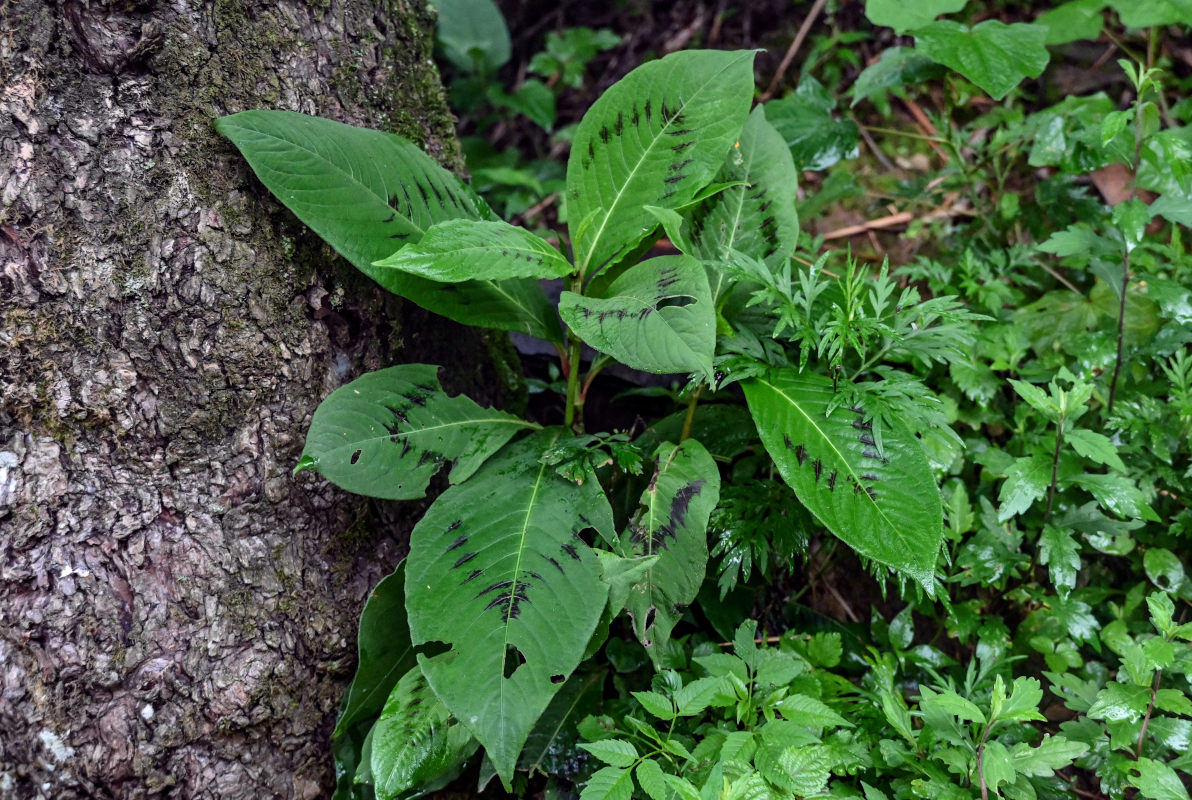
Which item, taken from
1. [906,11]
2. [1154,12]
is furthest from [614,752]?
[1154,12]

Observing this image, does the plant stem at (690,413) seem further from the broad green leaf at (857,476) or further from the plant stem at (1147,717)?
the plant stem at (1147,717)

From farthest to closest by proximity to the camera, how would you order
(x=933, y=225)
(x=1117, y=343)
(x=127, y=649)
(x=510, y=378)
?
(x=933, y=225), (x=510, y=378), (x=1117, y=343), (x=127, y=649)

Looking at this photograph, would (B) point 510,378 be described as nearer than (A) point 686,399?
No

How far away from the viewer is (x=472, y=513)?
1676 mm

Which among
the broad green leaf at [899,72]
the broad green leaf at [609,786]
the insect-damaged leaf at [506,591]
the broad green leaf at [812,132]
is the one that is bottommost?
the broad green leaf at [609,786]

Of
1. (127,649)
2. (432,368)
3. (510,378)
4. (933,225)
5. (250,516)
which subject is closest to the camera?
Result: (127,649)

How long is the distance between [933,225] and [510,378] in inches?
61.9

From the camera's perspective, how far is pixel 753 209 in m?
1.92

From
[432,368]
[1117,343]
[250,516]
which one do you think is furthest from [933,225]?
[250,516]

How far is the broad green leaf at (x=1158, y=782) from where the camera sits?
134cm

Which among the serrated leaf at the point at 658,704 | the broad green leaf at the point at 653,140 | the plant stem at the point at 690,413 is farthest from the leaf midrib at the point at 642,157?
the serrated leaf at the point at 658,704

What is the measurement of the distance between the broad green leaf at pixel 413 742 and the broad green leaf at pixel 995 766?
0.97 meters

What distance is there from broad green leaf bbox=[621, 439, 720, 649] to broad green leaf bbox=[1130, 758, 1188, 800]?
0.84m

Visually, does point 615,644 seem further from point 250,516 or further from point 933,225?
point 933,225
